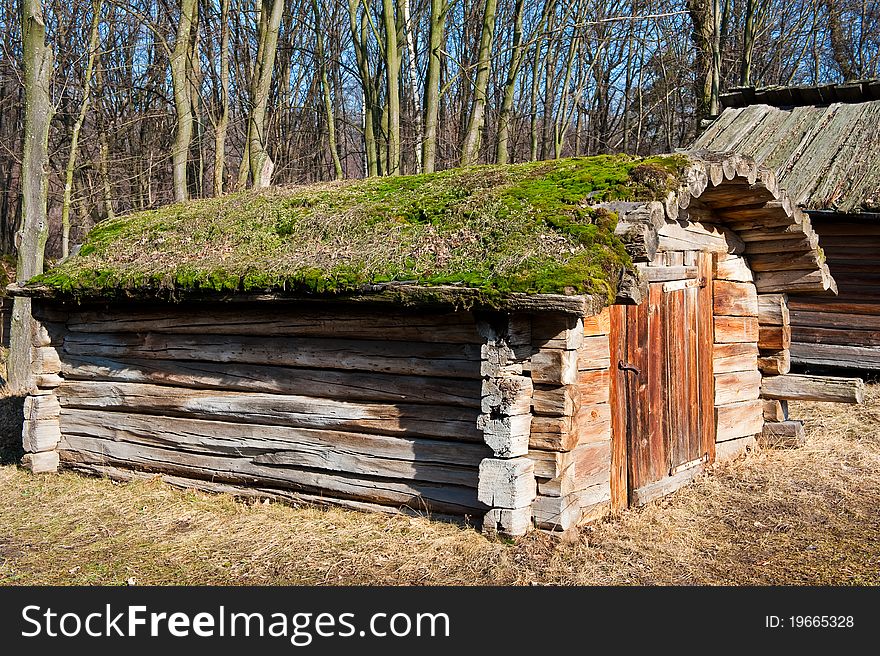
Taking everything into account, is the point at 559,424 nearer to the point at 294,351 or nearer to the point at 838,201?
the point at 294,351

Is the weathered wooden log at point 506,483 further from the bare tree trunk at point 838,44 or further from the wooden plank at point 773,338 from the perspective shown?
the bare tree trunk at point 838,44

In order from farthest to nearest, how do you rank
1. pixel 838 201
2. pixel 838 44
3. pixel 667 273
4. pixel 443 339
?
pixel 838 44
pixel 838 201
pixel 667 273
pixel 443 339

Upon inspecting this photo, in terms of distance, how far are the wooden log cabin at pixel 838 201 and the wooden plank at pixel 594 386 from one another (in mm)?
6510

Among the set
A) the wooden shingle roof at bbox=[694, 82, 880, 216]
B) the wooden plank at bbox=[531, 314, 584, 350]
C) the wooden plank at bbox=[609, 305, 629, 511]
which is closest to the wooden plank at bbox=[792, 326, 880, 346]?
the wooden shingle roof at bbox=[694, 82, 880, 216]

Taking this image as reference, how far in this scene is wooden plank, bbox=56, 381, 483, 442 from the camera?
6.01 metres

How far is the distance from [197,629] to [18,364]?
9043 millimetres

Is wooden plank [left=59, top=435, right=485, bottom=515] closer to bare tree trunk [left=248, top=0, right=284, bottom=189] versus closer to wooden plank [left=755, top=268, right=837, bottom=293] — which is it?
wooden plank [left=755, top=268, right=837, bottom=293]

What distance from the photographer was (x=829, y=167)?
11.8m

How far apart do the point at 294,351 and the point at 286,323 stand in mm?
236

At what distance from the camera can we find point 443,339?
19.5 ft

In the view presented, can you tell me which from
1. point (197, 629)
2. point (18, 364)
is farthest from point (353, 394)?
point (18, 364)

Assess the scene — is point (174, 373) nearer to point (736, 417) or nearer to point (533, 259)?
point (533, 259)

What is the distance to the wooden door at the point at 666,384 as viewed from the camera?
649cm

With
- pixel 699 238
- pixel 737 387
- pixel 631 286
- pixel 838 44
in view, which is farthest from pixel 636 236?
pixel 838 44
